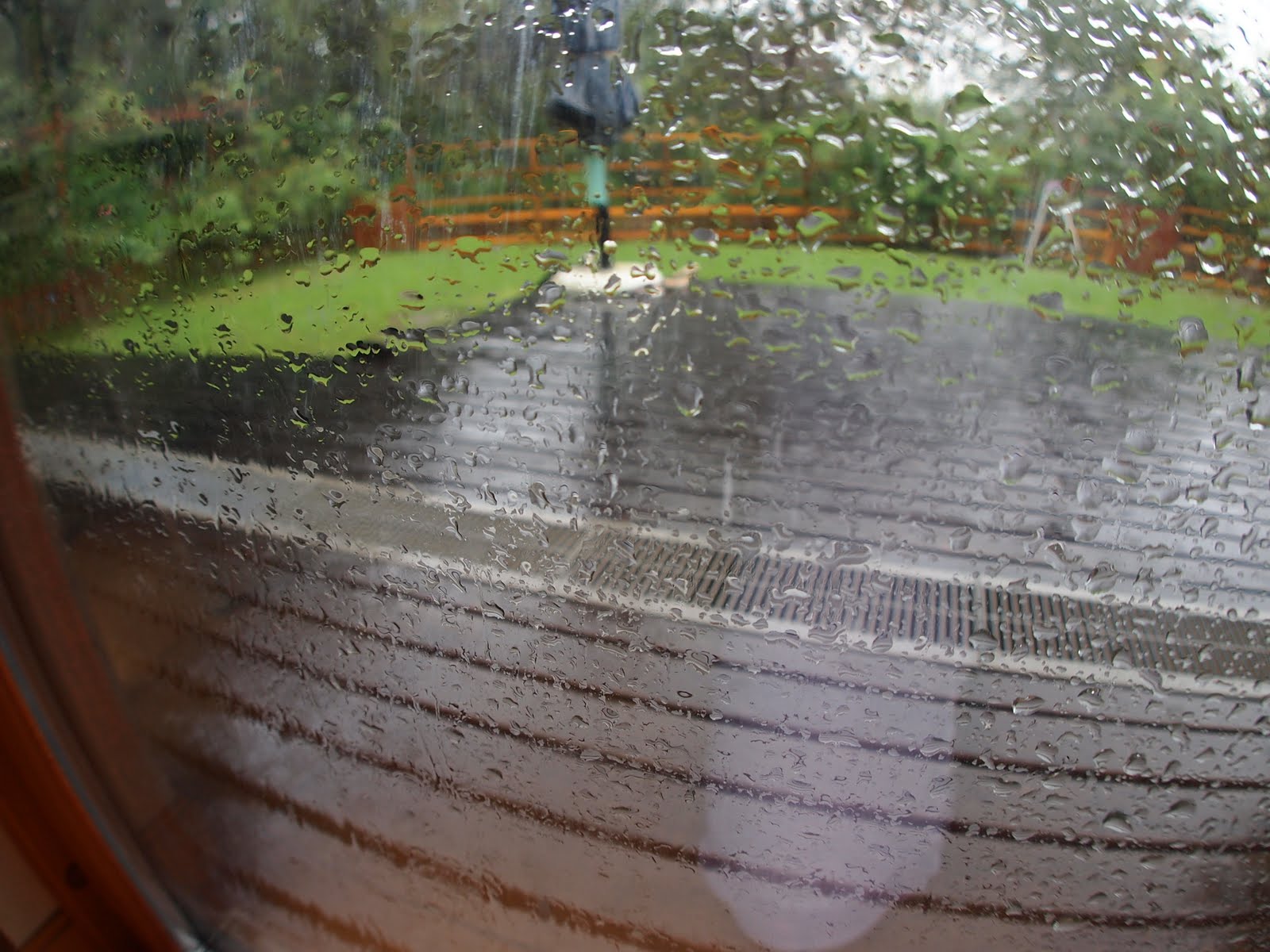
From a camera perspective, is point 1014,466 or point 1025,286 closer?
point 1025,286

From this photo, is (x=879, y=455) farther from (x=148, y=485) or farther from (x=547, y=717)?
(x=148, y=485)

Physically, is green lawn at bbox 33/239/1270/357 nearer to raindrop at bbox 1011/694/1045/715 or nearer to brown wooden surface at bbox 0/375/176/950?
brown wooden surface at bbox 0/375/176/950

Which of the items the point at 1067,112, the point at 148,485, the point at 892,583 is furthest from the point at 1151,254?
the point at 148,485

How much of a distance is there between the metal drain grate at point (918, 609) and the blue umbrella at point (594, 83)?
0.44 metres

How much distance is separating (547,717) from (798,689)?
315 millimetres

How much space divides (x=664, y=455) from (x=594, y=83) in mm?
395

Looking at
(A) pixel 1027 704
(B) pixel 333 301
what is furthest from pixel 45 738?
(A) pixel 1027 704

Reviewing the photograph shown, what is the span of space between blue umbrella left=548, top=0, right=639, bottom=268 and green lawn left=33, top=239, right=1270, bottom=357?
0.10 meters

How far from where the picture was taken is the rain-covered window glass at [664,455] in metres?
0.62

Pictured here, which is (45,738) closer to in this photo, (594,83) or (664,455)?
(664,455)

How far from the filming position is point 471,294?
80 centimetres

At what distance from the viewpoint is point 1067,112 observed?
0.59 meters

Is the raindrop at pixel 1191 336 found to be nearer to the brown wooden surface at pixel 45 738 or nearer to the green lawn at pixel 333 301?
the green lawn at pixel 333 301

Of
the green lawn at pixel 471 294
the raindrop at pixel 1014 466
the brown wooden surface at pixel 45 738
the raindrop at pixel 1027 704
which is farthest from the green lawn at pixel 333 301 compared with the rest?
the raindrop at pixel 1027 704
